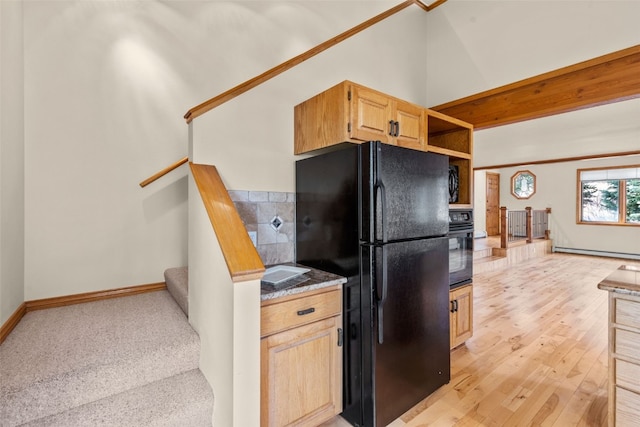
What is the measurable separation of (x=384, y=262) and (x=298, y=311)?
55 centimetres

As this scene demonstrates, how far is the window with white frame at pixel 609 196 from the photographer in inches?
293

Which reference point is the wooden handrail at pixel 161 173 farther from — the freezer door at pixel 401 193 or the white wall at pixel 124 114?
the freezer door at pixel 401 193

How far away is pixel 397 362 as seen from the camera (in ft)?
5.82

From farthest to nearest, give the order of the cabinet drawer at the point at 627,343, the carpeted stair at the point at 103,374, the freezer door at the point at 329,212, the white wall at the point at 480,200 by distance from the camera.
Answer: the white wall at the point at 480,200
the freezer door at the point at 329,212
the cabinet drawer at the point at 627,343
the carpeted stair at the point at 103,374

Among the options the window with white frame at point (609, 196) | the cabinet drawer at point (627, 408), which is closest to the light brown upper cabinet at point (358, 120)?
the cabinet drawer at point (627, 408)

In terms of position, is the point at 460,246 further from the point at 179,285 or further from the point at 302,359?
the point at 179,285

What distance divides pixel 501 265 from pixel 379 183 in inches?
238

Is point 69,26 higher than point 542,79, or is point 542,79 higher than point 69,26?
point 69,26

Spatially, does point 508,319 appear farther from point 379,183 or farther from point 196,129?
point 196,129

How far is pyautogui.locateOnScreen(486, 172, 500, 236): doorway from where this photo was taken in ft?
31.2

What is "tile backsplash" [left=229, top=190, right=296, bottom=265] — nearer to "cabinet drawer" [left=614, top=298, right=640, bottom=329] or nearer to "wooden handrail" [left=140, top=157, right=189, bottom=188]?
"wooden handrail" [left=140, top=157, right=189, bottom=188]

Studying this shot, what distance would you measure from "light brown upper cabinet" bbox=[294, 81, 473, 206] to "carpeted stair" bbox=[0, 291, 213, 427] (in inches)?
58.5

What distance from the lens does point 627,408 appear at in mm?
1441

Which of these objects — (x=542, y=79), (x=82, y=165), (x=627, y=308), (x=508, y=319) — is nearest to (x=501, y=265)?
(x=508, y=319)
